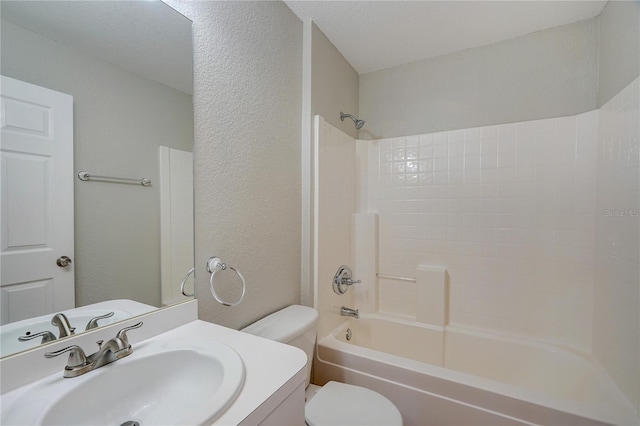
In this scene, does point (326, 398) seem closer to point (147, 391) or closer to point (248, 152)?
point (147, 391)

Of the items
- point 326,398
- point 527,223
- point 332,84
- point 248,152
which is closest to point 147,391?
point 326,398

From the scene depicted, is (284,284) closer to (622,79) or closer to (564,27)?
(622,79)

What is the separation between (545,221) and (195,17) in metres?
2.25

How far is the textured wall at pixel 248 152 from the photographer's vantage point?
3.78 feet

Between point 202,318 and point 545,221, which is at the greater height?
point 545,221

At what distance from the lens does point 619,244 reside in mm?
1424

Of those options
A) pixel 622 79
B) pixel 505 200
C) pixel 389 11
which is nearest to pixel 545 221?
pixel 505 200

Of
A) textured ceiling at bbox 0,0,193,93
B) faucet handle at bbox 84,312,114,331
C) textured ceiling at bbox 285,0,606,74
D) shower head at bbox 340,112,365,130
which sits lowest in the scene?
faucet handle at bbox 84,312,114,331

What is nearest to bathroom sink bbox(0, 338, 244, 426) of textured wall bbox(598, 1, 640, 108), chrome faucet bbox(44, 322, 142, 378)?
chrome faucet bbox(44, 322, 142, 378)

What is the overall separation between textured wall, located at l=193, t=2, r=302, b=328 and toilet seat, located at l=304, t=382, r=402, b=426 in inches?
19.2

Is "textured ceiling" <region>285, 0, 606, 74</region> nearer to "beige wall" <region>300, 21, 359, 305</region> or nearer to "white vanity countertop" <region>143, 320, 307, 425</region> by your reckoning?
"beige wall" <region>300, 21, 359, 305</region>

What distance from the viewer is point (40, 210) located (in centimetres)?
73

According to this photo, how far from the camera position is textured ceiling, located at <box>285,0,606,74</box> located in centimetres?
163

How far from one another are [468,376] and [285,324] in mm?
926
